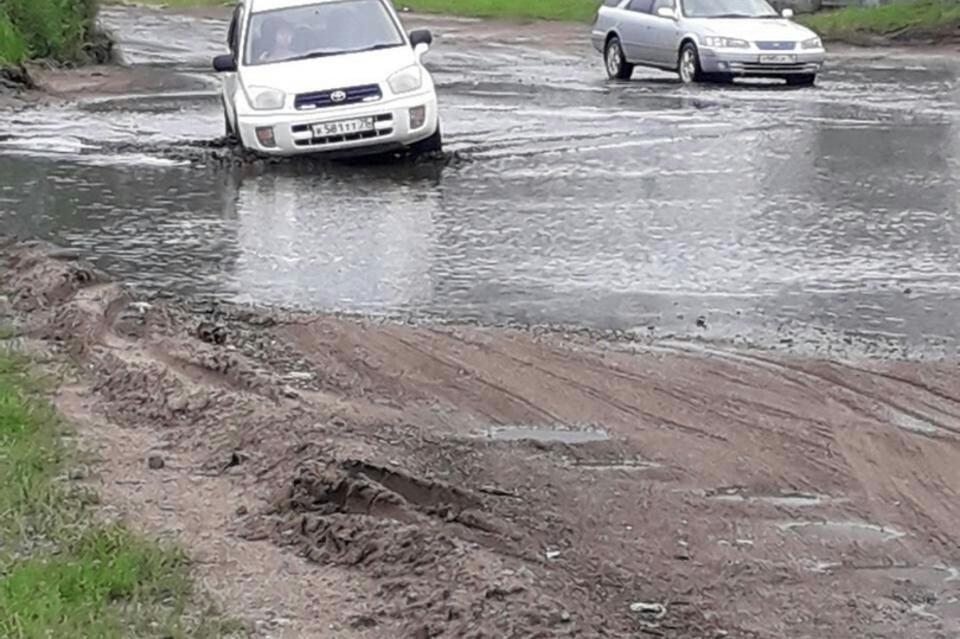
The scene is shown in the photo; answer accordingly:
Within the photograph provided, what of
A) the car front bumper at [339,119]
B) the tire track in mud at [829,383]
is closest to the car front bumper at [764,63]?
the car front bumper at [339,119]

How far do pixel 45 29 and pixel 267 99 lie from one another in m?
15.5

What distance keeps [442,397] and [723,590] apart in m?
2.58

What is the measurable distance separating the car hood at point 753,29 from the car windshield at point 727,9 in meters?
0.25

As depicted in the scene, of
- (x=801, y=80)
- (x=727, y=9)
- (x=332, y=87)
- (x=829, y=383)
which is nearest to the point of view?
(x=829, y=383)

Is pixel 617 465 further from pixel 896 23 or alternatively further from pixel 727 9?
pixel 896 23

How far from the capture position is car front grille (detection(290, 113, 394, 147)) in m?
16.4

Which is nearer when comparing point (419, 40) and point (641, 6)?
point (419, 40)

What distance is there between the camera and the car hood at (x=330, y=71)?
1656 centimetres

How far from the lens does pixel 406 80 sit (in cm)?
1673

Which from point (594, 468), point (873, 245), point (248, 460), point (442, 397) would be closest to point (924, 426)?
point (594, 468)

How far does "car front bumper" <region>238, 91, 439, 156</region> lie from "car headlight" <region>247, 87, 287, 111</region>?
68 millimetres

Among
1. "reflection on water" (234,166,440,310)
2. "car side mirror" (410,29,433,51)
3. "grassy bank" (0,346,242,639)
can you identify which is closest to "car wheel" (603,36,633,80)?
"car side mirror" (410,29,433,51)

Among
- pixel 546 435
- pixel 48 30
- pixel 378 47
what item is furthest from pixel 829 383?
pixel 48 30

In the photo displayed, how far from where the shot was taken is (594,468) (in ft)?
22.6
